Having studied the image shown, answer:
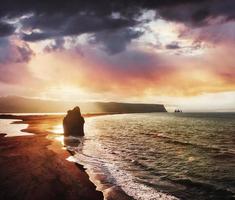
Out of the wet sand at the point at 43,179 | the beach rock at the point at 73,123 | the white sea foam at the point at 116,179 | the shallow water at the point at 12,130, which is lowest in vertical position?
the white sea foam at the point at 116,179

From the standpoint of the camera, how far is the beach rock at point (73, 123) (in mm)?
58234

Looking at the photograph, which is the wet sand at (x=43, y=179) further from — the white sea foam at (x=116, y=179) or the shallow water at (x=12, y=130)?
the shallow water at (x=12, y=130)

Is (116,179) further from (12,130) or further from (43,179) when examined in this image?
(12,130)

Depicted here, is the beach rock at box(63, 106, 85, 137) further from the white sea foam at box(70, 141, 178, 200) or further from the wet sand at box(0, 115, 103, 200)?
the white sea foam at box(70, 141, 178, 200)

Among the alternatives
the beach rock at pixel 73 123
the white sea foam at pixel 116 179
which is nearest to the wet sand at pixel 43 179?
the white sea foam at pixel 116 179

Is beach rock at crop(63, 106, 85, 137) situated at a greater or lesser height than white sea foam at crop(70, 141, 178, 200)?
greater

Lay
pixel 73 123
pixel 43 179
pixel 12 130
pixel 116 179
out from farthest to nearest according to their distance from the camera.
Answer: pixel 12 130, pixel 73 123, pixel 116 179, pixel 43 179

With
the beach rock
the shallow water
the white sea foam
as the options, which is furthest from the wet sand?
the shallow water

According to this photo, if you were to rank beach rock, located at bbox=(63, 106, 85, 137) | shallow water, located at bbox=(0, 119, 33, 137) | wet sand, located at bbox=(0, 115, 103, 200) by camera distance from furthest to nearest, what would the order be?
shallow water, located at bbox=(0, 119, 33, 137) → beach rock, located at bbox=(63, 106, 85, 137) → wet sand, located at bbox=(0, 115, 103, 200)

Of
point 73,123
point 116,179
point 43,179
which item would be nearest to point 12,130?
point 73,123

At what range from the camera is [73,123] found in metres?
59.2

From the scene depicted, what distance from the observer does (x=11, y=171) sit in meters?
23.6

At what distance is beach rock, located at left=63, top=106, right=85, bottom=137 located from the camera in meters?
58.2

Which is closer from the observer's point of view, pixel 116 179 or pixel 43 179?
pixel 43 179
